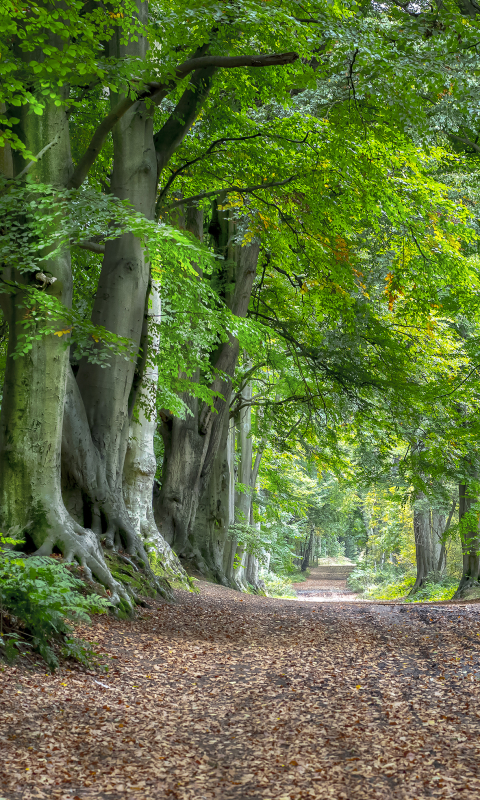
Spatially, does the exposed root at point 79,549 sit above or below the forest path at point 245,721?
above

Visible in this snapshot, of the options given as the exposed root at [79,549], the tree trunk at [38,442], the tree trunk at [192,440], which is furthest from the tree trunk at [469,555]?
the tree trunk at [38,442]

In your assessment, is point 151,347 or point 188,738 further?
point 151,347

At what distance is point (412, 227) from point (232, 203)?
3.15 m

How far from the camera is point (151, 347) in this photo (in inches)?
379

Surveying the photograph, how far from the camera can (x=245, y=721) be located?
3.88 metres

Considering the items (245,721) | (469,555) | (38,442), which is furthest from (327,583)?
(245,721)

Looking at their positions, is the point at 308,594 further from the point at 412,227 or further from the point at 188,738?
the point at 188,738

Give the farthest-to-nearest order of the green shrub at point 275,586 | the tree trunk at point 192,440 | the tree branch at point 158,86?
the green shrub at point 275,586 < the tree trunk at point 192,440 < the tree branch at point 158,86

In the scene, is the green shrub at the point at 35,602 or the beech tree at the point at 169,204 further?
the beech tree at the point at 169,204

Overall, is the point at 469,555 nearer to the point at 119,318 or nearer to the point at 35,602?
the point at 119,318

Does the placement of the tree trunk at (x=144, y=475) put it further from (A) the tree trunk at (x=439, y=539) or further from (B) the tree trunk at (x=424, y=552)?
(B) the tree trunk at (x=424, y=552)

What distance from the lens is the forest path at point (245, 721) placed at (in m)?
2.94

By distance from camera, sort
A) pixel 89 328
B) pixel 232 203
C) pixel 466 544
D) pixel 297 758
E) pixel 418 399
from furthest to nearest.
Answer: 1. pixel 466 544
2. pixel 418 399
3. pixel 232 203
4. pixel 89 328
5. pixel 297 758

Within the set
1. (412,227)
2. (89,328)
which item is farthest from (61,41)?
(412,227)
